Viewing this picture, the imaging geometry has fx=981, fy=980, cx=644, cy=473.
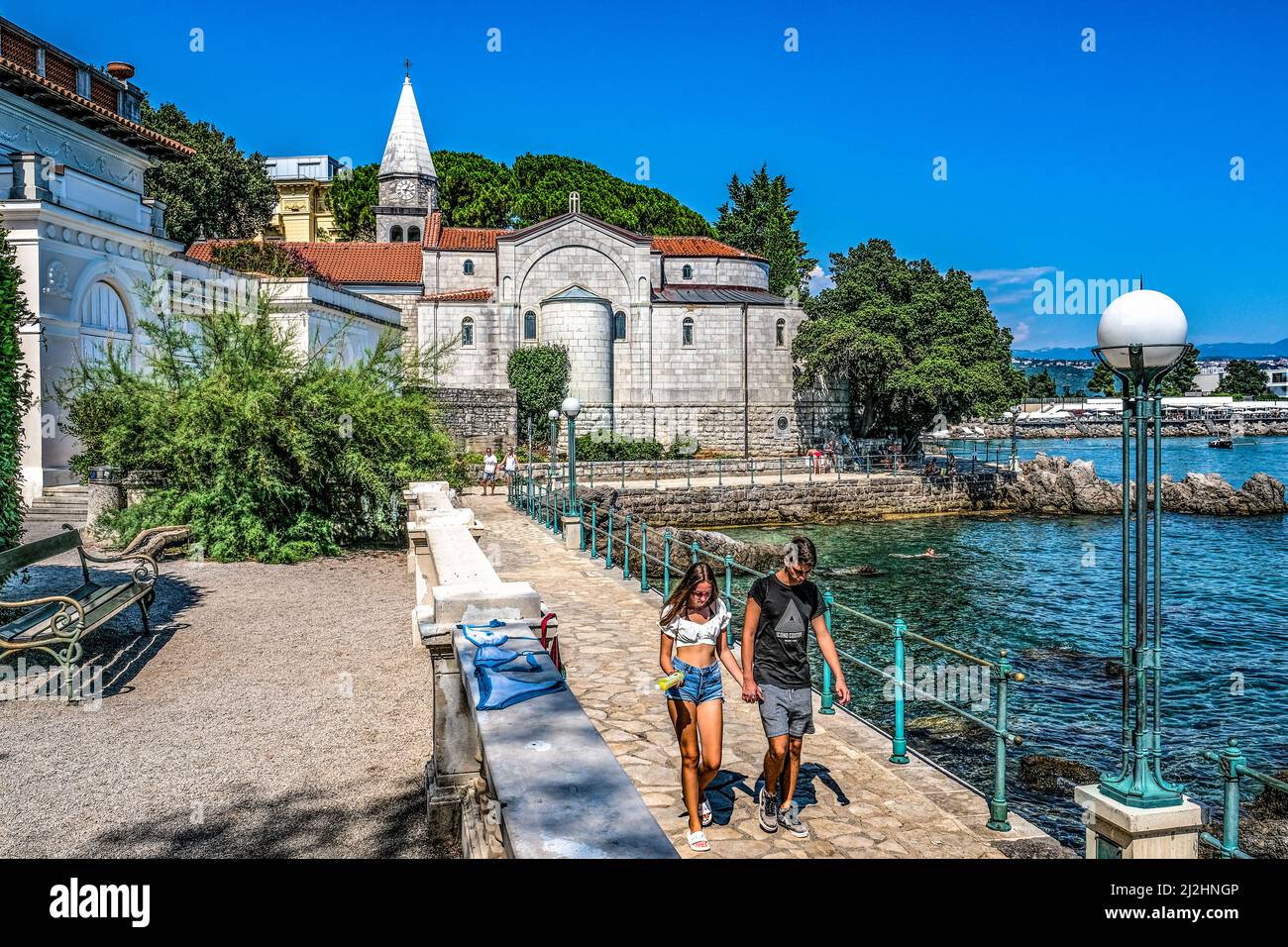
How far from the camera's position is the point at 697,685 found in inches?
217

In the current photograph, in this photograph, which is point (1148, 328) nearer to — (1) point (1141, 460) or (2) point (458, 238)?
(1) point (1141, 460)

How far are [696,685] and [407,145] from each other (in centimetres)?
5636

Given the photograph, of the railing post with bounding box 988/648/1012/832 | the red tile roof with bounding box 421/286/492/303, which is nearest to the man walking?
the railing post with bounding box 988/648/1012/832

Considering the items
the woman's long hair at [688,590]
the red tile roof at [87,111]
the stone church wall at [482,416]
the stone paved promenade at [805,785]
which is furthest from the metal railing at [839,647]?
the red tile roof at [87,111]

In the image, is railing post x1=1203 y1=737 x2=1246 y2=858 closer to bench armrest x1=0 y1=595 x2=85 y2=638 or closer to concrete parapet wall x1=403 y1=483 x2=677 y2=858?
concrete parapet wall x1=403 y1=483 x2=677 y2=858

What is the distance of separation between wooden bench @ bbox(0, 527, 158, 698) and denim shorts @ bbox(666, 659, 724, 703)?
5767 mm

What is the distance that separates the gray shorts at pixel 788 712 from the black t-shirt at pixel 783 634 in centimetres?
4

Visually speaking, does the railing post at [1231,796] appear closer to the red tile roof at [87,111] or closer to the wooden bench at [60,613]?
the wooden bench at [60,613]

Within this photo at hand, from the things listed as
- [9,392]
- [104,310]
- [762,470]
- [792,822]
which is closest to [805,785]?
[792,822]

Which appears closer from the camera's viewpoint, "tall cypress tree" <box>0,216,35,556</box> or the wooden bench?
the wooden bench

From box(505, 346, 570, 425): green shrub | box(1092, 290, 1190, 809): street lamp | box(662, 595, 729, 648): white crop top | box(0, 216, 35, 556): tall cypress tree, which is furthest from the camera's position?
box(505, 346, 570, 425): green shrub

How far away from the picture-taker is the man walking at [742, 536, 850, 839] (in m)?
5.61

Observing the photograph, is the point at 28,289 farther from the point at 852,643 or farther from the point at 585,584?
the point at 852,643

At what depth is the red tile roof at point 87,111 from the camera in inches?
962
